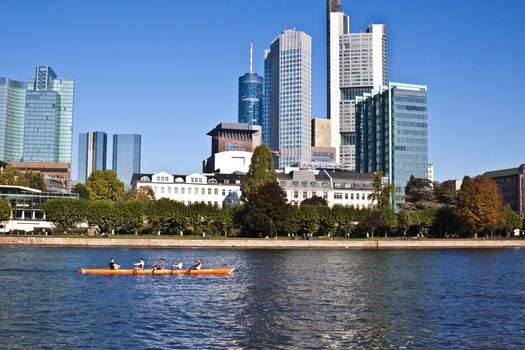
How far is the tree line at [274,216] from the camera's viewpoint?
130250mm

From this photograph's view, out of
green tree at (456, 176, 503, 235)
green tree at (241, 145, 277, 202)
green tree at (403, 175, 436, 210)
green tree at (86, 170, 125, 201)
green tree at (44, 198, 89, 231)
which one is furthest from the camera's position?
green tree at (403, 175, 436, 210)

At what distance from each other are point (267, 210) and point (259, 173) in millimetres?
19182

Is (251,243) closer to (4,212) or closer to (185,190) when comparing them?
(4,212)

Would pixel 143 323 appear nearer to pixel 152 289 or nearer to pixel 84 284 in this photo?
pixel 152 289

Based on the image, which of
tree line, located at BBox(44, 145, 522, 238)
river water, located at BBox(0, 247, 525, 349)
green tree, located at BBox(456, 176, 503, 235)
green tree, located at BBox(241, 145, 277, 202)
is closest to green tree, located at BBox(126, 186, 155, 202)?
tree line, located at BBox(44, 145, 522, 238)

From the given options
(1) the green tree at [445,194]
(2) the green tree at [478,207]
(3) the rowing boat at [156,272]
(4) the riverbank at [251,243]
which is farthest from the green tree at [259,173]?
(3) the rowing boat at [156,272]

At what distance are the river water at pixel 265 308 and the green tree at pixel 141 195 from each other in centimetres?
7421

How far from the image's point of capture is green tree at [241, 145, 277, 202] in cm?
14650

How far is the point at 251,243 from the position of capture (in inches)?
4911

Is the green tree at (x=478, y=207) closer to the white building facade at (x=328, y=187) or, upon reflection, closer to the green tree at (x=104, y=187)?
the white building facade at (x=328, y=187)

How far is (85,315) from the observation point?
4319cm

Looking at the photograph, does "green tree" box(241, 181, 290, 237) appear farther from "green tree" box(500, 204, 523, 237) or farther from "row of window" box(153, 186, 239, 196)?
"green tree" box(500, 204, 523, 237)

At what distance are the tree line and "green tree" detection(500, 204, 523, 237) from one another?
0.83 ft

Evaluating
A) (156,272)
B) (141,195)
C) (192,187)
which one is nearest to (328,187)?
(192,187)
